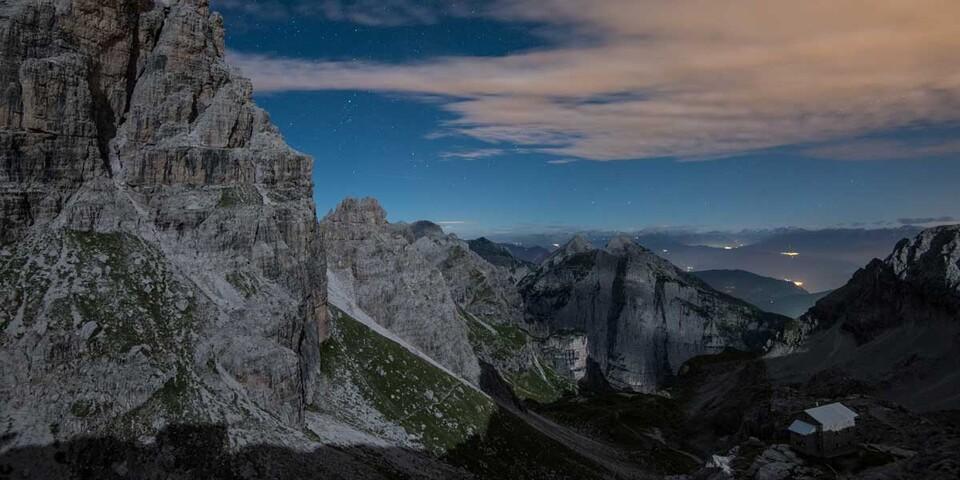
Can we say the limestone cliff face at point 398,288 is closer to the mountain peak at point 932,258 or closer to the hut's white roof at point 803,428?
the hut's white roof at point 803,428

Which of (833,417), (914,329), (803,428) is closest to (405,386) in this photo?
(803,428)

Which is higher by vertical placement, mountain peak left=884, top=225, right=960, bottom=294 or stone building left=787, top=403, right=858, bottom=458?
mountain peak left=884, top=225, right=960, bottom=294

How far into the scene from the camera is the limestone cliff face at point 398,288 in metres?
152

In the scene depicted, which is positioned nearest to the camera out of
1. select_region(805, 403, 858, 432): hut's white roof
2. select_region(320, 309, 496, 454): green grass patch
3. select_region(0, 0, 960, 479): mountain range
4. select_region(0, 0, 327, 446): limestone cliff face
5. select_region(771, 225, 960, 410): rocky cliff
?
select_region(0, 0, 960, 479): mountain range

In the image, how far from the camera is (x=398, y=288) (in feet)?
513

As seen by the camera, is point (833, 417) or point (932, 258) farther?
point (932, 258)

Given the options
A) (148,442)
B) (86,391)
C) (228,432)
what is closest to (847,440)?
(228,432)

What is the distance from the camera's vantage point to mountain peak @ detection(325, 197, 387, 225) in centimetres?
17514

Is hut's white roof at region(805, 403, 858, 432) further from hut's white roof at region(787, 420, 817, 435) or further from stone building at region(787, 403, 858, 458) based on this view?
hut's white roof at region(787, 420, 817, 435)

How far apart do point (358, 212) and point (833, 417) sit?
132 m

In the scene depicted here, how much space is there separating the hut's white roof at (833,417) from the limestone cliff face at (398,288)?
88.2m

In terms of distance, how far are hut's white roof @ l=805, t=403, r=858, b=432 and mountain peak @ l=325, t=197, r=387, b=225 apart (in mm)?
125266

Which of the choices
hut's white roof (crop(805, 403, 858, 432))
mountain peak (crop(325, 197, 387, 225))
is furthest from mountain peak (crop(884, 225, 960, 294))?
mountain peak (crop(325, 197, 387, 225))

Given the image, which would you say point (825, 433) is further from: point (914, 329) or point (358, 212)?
point (358, 212)
